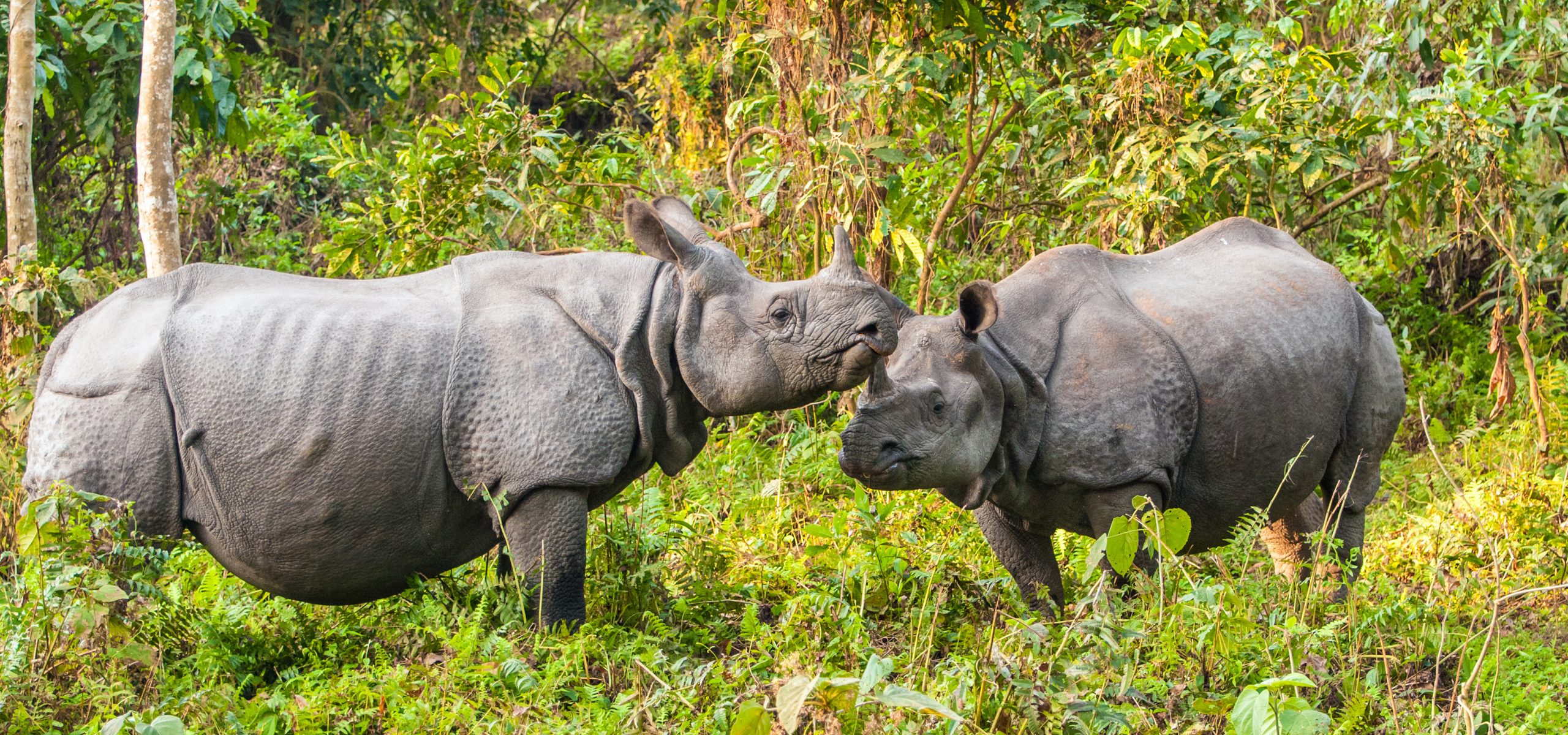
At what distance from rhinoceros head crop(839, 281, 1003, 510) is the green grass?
385mm

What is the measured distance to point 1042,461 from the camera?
4.91 meters

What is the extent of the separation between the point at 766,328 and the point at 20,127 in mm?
4238

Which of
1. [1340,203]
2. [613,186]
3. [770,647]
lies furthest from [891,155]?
[1340,203]

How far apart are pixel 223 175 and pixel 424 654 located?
24.0ft

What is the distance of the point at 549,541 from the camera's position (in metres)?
4.54

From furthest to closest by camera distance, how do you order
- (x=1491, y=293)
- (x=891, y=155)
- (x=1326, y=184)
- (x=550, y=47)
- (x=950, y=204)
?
1. (x=550, y=47)
2. (x=1491, y=293)
3. (x=1326, y=184)
4. (x=950, y=204)
5. (x=891, y=155)

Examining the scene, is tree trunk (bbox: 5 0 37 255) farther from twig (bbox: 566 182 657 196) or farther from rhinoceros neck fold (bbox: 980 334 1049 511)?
rhinoceros neck fold (bbox: 980 334 1049 511)

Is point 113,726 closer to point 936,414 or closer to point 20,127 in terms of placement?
point 936,414

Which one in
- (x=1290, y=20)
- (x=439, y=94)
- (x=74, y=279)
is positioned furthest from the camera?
(x=439, y=94)

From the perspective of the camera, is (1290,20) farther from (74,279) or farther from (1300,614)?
(74,279)

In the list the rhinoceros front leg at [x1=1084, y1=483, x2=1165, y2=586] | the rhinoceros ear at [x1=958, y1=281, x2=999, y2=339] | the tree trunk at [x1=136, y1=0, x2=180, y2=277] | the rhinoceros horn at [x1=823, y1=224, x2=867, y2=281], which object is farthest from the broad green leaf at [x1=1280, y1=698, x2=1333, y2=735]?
the tree trunk at [x1=136, y1=0, x2=180, y2=277]

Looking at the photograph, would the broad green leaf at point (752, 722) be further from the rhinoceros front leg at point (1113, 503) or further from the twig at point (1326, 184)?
the twig at point (1326, 184)

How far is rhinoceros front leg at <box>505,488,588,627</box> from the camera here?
4520 mm

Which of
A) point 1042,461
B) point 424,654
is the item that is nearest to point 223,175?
point 424,654
